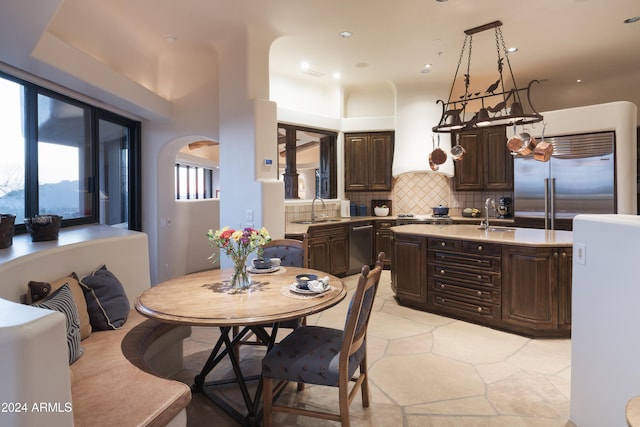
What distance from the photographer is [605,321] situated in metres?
1.87

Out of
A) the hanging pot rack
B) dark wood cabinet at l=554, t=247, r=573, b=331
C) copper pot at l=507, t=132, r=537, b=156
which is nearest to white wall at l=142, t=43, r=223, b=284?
the hanging pot rack

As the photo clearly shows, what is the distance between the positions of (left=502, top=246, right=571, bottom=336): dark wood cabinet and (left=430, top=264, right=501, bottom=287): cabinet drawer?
22cm

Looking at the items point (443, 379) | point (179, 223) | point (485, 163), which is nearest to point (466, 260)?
point (443, 379)

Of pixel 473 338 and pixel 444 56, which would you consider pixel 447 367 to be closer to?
pixel 473 338

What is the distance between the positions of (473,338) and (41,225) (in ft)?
12.3

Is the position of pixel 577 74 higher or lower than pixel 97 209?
higher

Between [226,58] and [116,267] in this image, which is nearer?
[116,267]

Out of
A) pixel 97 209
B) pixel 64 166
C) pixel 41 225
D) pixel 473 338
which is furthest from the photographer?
pixel 97 209

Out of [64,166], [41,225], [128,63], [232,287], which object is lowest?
[232,287]

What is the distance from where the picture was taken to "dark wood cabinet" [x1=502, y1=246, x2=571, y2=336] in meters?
3.32

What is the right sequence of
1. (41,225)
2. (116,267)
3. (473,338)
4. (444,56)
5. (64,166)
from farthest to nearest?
(444,56) → (64,166) → (473,338) → (116,267) → (41,225)

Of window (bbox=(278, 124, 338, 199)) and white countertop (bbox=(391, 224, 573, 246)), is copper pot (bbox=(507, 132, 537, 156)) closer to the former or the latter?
white countertop (bbox=(391, 224, 573, 246))

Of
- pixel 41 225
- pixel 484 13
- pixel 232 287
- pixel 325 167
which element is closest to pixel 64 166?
pixel 41 225

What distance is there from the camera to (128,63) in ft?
14.3
